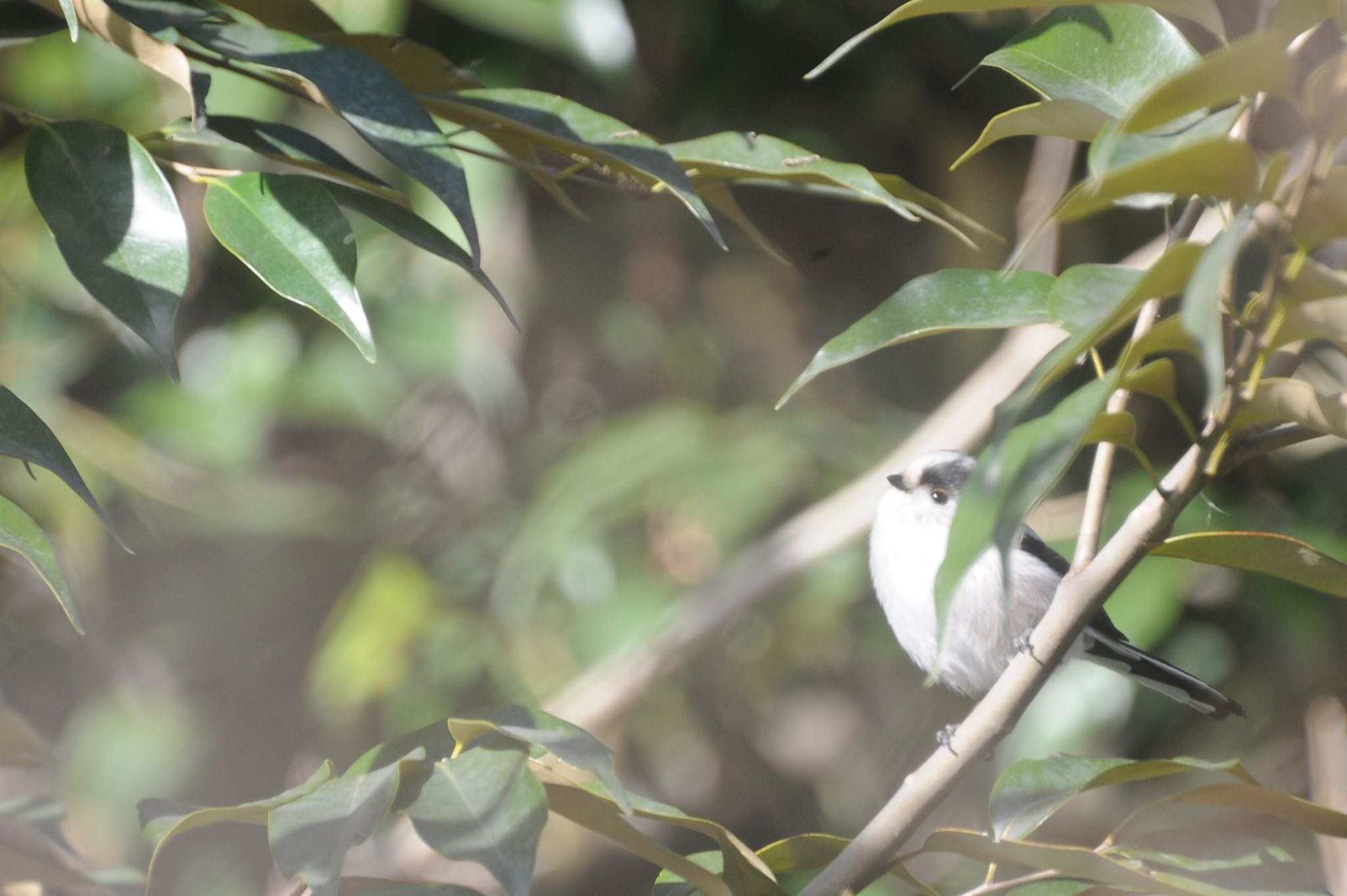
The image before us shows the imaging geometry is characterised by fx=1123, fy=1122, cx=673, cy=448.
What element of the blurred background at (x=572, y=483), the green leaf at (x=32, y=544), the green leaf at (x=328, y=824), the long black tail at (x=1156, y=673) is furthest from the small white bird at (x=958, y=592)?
the green leaf at (x=32, y=544)

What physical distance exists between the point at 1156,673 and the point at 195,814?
105 centimetres

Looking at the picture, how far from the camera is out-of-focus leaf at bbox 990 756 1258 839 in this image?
25.6 inches

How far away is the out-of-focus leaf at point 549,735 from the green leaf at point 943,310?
0.21 meters

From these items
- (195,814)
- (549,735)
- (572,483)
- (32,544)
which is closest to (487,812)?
(549,735)

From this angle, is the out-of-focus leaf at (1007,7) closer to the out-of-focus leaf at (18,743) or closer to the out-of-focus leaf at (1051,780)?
the out-of-focus leaf at (1051,780)

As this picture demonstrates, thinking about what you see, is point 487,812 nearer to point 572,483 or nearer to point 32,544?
point 32,544

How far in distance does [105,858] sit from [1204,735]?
1.70 m

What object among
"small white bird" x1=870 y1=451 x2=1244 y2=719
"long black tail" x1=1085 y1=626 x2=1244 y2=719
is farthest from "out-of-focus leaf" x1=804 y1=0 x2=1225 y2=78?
"small white bird" x1=870 y1=451 x2=1244 y2=719

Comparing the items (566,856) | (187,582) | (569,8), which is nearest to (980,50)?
(569,8)

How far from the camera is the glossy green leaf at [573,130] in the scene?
0.69 meters

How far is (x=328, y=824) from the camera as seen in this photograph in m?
0.57

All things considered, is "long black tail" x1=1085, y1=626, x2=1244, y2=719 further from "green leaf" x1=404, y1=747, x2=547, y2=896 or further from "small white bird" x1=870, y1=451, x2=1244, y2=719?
"green leaf" x1=404, y1=747, x2=547, y2=896

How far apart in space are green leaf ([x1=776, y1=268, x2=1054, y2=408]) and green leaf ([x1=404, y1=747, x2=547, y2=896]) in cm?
26

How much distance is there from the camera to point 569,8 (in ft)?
5.40
